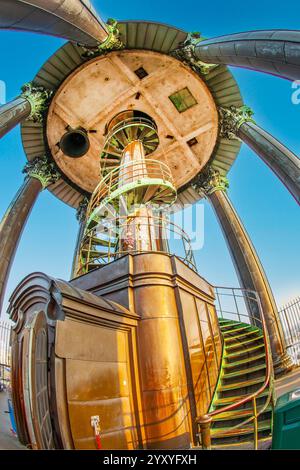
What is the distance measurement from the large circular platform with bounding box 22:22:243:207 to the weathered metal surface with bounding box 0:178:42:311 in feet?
10.2

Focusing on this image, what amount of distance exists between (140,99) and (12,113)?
6783 mm

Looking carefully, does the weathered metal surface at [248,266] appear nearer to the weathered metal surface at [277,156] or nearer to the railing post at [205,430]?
the weathered metal surface at [277,156]

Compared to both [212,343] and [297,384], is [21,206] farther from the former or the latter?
[297,384]

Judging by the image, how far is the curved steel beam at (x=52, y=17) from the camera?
4.49 metres

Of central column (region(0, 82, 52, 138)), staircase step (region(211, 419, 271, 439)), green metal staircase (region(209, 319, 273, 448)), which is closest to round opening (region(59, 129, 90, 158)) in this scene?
central column (region(0, 82, 52, 138))

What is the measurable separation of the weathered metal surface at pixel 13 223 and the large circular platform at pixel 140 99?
10.2 feet

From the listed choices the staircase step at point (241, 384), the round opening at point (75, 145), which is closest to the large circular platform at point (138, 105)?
the round opening at point (75, 145)

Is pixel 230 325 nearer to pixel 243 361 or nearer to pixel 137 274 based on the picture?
pixel 243 361

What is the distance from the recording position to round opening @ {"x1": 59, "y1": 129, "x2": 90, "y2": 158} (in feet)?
50.3

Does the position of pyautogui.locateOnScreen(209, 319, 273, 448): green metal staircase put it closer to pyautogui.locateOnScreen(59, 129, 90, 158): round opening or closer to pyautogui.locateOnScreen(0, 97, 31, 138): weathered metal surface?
pyautogui.locateOnScreen(0, 97, 31, 138): weathered metal surface

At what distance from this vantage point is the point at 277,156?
9.70 m

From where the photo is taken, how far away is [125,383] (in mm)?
5047

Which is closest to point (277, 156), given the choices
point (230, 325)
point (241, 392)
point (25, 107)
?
point (230, 325)
